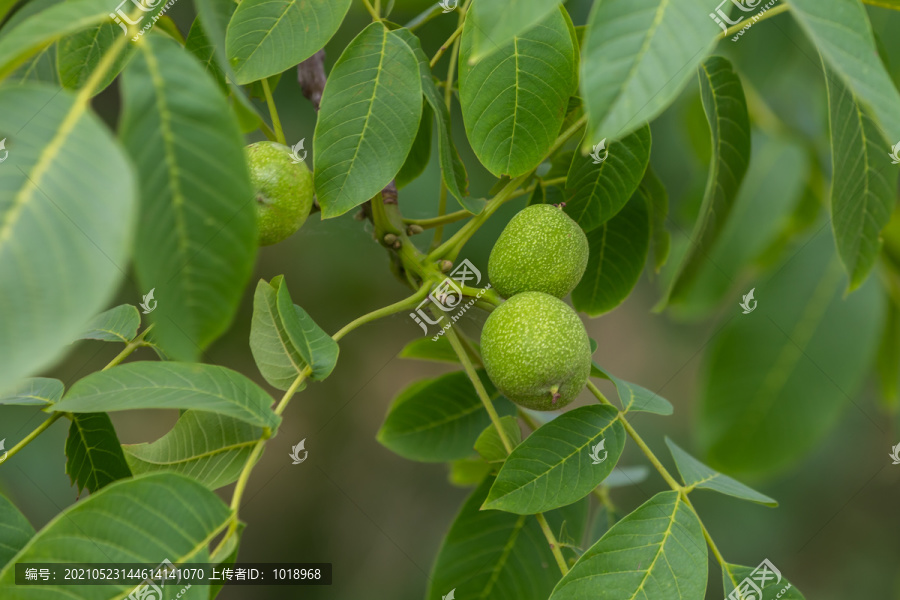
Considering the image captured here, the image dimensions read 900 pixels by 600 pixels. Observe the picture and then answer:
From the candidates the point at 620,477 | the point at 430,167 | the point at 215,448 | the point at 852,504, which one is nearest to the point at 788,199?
the point at 620,477

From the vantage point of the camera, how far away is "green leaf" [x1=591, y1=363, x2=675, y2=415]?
801mm

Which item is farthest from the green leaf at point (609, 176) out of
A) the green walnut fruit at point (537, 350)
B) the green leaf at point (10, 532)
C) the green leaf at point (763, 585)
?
the green leaf at point (10, 532)

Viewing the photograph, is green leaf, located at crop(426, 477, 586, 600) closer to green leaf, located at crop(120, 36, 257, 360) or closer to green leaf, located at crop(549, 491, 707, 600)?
green leaf, located at crop(549, 491, 707, 600)

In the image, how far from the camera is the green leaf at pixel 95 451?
712 millimetres

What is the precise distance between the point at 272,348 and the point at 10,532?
0.27 m

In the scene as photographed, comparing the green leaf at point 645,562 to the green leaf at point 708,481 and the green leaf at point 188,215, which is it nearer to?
the green leaf at point 708,481

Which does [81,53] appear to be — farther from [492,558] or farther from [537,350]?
[492,558]

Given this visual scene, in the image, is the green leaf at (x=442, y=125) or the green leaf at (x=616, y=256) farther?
the green leaf at (x=616, y=256)

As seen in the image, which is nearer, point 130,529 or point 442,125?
point 130,529

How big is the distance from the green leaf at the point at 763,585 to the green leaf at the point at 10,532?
2.12 feet

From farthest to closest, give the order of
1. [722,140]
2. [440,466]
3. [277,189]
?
[440,466], [722,140], [277,189]

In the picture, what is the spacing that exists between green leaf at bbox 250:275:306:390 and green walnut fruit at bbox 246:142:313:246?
0.21ft

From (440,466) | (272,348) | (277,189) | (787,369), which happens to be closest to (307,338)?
(272,348)

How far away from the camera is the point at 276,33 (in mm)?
695
